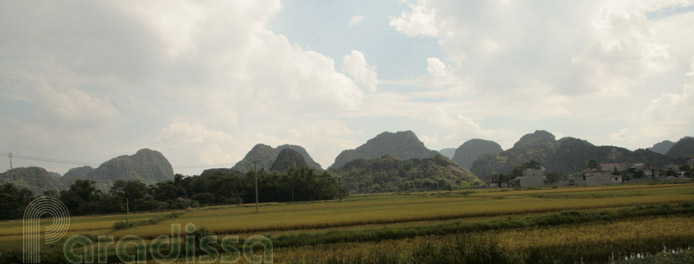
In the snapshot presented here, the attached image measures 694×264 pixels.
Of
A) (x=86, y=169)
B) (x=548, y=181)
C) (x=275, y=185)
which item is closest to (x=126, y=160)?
(x=86, y=169)

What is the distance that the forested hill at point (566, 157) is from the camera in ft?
422

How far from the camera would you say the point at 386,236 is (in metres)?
15.5

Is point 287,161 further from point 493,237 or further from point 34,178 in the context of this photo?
point 493,237

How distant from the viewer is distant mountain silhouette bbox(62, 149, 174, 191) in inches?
6429

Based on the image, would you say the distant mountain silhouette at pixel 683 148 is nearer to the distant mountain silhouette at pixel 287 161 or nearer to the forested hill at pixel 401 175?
the forested hill at pixel 401 175

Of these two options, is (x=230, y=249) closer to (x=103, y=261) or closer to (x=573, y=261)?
(x=103, y=261)

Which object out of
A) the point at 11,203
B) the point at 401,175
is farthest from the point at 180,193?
the point at 401,175

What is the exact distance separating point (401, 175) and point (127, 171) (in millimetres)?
119235

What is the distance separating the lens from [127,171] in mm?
170625

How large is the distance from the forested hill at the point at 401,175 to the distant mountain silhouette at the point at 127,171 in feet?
293

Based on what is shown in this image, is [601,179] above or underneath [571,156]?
underneath

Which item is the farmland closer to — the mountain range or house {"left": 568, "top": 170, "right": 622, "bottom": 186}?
house {"left": 568, "top": 170, "right": 622, "bottom": 186}

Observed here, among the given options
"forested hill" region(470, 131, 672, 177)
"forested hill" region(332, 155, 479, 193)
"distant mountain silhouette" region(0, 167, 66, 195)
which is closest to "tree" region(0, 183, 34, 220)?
"forested hill" region(332, 155, 479, 193)

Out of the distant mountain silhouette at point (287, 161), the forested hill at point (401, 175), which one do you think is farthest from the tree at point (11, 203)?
the distant mountain silhouette at point (287, 161)
